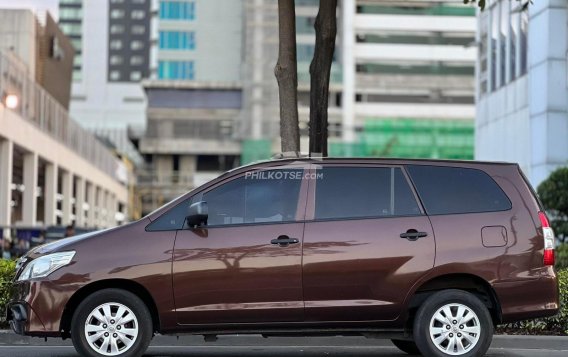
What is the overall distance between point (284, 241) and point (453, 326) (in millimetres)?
1612

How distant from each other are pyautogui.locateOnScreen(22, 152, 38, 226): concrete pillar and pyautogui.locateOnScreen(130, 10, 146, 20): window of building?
13243cm

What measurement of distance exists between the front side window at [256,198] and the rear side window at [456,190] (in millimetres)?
1094

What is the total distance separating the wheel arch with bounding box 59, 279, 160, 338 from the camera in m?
9.07

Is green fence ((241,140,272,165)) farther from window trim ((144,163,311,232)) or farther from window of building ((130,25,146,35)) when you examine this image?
window trim ((144,163,311,232))

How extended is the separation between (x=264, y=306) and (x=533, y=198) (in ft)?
8.37

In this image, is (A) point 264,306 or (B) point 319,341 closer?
(A) point 264,306

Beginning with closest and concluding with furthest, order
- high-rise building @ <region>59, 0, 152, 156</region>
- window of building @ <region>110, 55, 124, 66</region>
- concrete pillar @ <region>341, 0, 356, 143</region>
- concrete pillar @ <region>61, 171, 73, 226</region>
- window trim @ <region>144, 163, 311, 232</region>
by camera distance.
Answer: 1. window trim @ <region>144, 163, 311, 232</region>
2. concrete pillar @ <region>61, 171, 73, 226</region>
3. concrete pillar @ <region>341, 0, 356, 143</region>
4. high-rise building @ <region>59, 0, 152, 156</region>
5. window of building @ <region>110, 55, 124, 66</region>

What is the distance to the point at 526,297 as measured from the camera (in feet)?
30.7

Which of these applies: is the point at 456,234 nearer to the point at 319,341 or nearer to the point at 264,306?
the point at 264,306

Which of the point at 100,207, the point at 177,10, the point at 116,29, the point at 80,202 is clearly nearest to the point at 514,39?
the point at 80,202

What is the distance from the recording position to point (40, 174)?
53.8 meters

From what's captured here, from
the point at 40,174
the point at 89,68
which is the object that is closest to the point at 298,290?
the point at 40,174

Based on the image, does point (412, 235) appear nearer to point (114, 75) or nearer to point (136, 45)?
point (136, 45)

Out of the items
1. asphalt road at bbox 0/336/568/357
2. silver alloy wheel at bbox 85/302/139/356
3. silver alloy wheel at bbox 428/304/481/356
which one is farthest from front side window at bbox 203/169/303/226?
asphalt road at bbox 0/336/568/357
